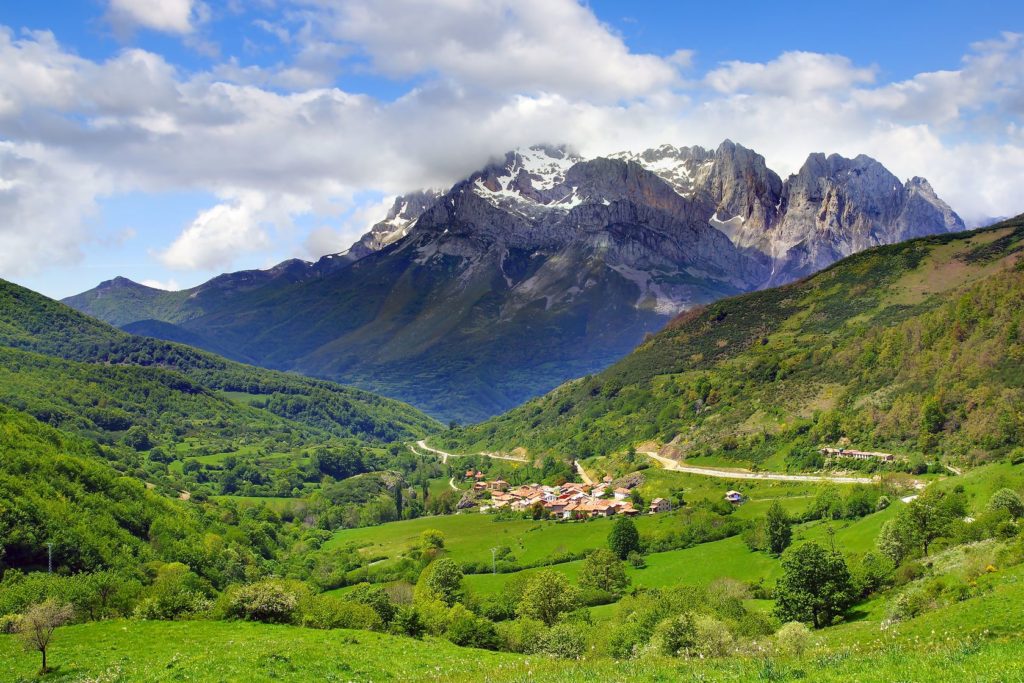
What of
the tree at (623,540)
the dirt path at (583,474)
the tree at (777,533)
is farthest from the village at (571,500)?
the tree at (777,533)

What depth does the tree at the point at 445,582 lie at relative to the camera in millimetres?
84812

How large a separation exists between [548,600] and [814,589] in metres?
26.2

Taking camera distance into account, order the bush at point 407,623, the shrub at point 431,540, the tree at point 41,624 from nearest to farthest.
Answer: the tree at point 41,624, the bush at point 407,623, the shrub at point 431,540

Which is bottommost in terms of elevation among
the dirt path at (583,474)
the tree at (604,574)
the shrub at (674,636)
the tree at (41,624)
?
the tree at (604,574)

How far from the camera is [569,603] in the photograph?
7569 centimetres

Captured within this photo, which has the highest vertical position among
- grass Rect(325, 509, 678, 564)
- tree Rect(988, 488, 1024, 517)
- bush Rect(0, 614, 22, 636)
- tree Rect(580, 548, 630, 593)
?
tree Rect(988, 488, 1024, 517)

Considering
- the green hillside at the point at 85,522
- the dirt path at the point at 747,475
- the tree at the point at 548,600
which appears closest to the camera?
the tree at the point at 548,600

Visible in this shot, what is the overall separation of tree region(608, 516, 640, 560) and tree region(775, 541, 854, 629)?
153 ft

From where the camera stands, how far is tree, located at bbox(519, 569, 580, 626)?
74744 millimetres

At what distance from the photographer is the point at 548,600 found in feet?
247

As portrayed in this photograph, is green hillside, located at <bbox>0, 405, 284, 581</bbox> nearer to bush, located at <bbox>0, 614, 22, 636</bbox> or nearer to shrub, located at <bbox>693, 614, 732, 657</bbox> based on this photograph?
bush, located at <bbox>0, 614, 22, 636</bbox>

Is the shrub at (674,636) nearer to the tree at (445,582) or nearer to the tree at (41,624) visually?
the tree at (41,624)

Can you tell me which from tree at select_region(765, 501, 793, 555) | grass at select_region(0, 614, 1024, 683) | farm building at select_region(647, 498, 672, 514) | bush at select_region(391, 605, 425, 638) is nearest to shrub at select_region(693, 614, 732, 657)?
grass at select_region(0, 614, 1024, 683)

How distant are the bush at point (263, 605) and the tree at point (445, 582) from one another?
25761 millimetres
